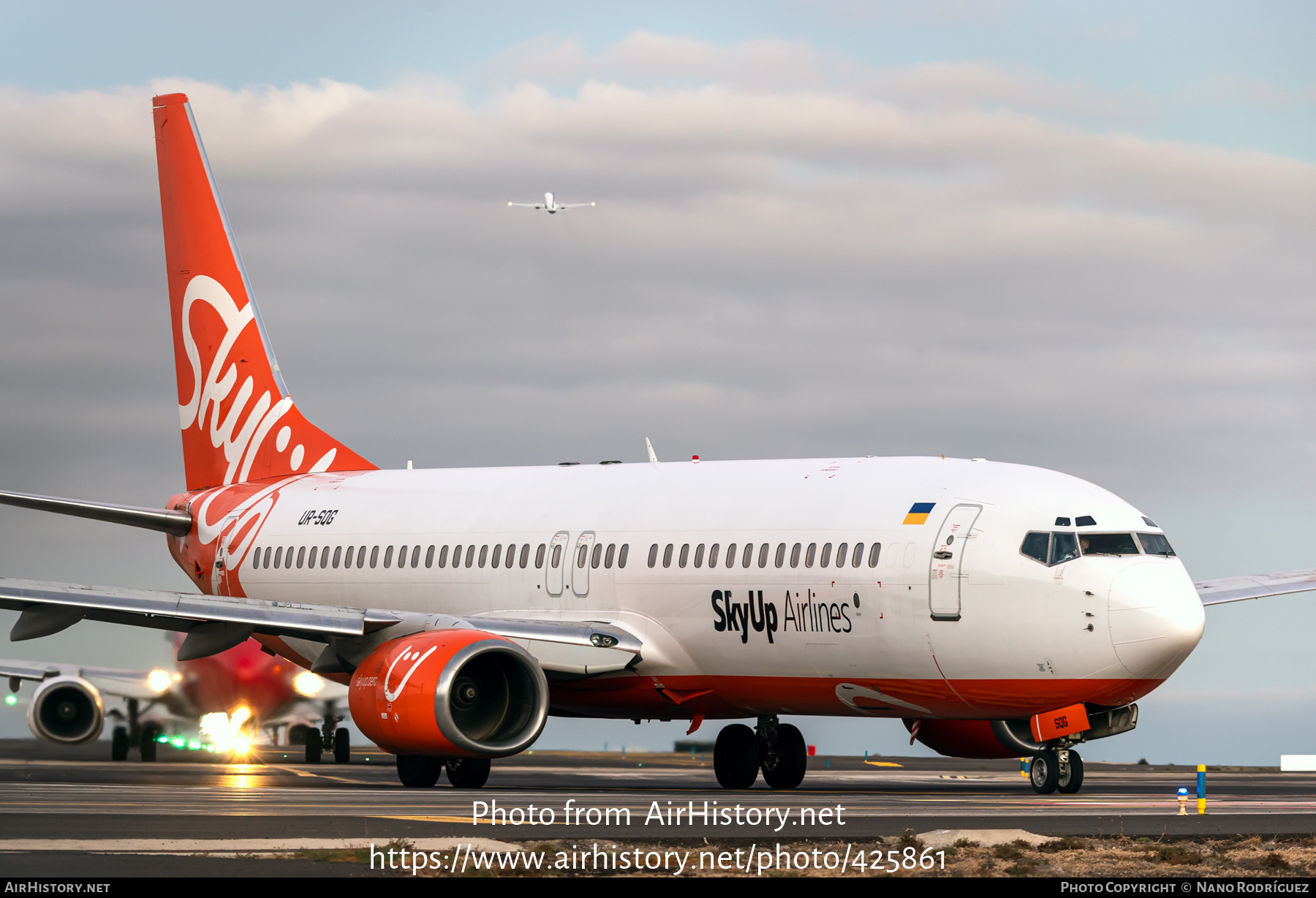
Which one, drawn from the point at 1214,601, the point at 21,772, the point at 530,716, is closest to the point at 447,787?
the point at 530,716

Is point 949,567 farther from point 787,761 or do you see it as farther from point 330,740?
point 330,740

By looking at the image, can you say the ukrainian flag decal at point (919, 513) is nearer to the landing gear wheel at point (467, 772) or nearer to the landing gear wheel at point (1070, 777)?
the landing gear wheel at point (1070, 777)

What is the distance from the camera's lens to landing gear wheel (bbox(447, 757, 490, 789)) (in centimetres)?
2566

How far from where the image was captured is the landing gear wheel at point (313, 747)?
3662 cm

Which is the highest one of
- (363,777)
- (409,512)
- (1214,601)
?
(409,512)

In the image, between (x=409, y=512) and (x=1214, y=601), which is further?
(x=409, y=512)

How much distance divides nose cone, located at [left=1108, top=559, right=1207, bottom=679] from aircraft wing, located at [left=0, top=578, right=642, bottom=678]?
7151mm

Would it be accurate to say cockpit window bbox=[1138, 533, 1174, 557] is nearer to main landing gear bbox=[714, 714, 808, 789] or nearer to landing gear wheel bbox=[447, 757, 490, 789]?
main landing gear bbox=[714, 714, 808, 789]

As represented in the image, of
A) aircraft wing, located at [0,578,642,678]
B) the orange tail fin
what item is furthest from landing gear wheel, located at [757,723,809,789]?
the orange tail fin

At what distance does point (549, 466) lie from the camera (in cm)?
3059

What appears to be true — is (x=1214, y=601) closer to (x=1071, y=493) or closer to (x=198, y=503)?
(x=1071, y=493)
